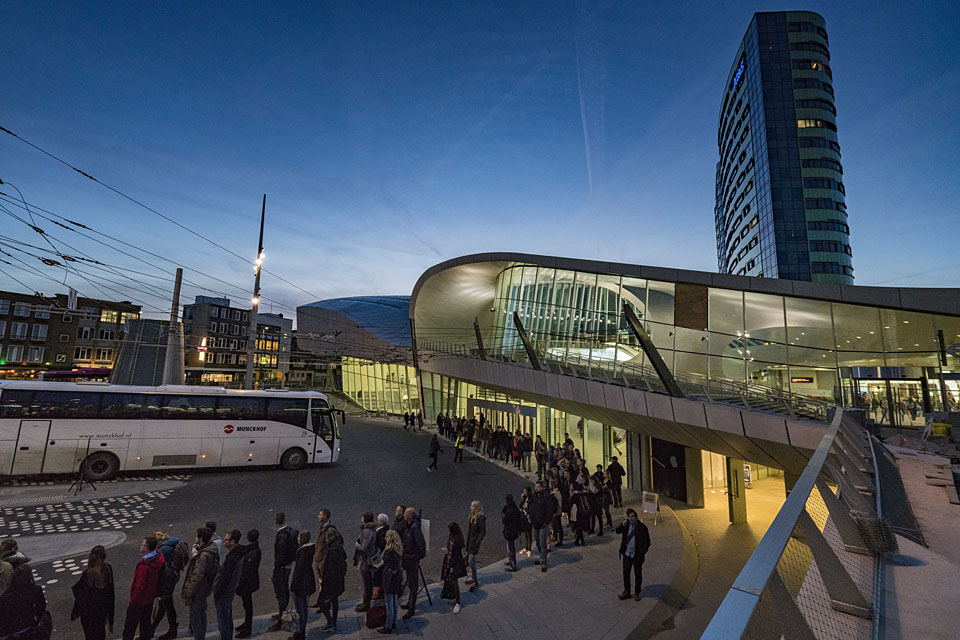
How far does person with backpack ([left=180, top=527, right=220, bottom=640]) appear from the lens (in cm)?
542

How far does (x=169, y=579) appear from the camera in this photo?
5648mm

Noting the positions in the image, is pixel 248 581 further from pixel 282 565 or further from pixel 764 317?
pixel 764 317

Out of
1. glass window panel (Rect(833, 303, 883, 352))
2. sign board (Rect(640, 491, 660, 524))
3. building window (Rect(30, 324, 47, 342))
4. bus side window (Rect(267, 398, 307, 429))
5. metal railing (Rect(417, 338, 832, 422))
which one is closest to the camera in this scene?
metal railing (Rect(417, 338, 832, 422))

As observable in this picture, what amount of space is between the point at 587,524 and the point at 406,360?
29.5 metres

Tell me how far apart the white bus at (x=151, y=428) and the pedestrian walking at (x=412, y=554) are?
37.1 ft

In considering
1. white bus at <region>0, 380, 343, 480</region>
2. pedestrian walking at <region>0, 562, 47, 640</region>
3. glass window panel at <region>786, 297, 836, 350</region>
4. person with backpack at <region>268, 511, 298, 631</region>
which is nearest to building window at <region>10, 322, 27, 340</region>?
white bus at <region>0, 380, 343, 480</region>

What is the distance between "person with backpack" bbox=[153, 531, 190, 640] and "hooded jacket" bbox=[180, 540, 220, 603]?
0.87 feet

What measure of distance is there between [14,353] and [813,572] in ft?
230

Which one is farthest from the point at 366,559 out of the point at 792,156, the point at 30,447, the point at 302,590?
the point at 792,156

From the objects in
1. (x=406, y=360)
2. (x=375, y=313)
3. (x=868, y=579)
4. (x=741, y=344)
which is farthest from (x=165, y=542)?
(x=375, y=313)

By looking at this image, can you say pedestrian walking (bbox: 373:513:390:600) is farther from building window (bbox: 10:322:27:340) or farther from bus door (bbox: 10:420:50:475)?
building window (bbox: 10:322:27:340)

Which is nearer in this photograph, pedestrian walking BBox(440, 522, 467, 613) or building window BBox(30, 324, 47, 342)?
pedestrian walking BBox(440, 522, 467, 613)

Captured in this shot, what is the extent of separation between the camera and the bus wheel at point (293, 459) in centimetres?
1622

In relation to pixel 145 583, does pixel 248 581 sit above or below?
below
